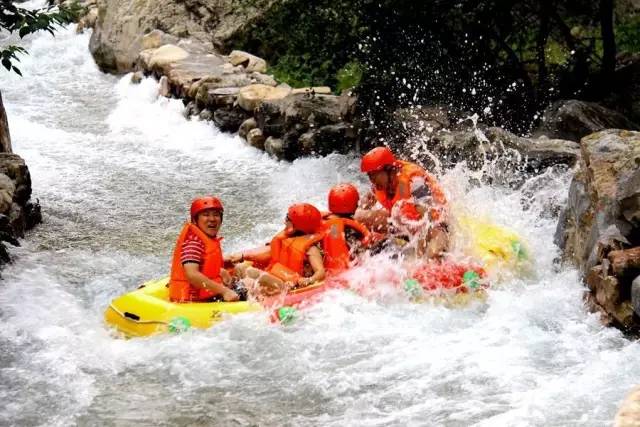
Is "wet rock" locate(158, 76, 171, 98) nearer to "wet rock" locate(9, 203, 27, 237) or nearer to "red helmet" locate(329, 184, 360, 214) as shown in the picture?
"wet rock" locate(9, 203, 27, 237)

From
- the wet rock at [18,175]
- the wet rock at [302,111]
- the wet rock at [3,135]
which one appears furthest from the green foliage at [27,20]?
the wet rock at [302,111]

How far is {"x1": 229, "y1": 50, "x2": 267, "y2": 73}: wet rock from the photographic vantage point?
1515cm

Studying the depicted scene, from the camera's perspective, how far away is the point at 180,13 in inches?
674

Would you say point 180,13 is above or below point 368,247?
above

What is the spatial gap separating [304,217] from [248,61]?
8524mm

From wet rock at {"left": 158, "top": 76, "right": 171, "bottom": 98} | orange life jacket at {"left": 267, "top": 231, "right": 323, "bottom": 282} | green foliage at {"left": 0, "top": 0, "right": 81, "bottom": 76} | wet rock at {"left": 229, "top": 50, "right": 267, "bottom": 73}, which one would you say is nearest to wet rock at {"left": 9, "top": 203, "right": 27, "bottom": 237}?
green foliage at {"left": 0, "top": 0, "right": 81, "bottom": 76}

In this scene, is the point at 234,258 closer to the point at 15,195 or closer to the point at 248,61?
the point at 15,195

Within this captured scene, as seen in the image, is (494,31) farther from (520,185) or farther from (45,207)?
(45,207)

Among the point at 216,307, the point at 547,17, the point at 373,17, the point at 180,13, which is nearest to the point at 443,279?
the point at 216,307

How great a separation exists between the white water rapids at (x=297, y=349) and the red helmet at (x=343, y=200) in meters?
0.86

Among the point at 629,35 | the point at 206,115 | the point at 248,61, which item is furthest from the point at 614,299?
the point at 248,61

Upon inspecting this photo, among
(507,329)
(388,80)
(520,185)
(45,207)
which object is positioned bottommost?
(45,207)

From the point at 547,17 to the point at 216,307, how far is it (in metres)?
6.46

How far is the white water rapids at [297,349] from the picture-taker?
18.6 feet
